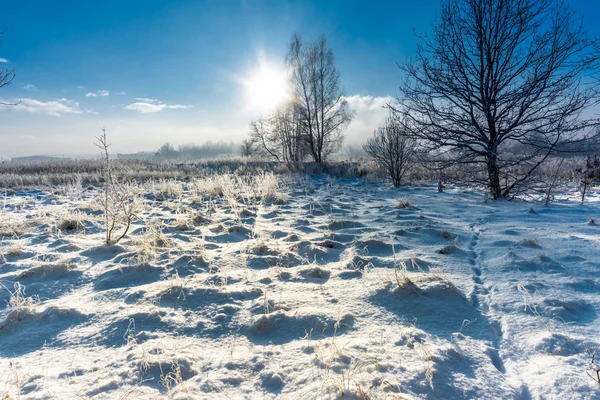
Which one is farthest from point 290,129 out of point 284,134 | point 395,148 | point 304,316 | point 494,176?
point 304,316

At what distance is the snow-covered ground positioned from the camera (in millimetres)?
1438

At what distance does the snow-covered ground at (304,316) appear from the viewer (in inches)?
56.6

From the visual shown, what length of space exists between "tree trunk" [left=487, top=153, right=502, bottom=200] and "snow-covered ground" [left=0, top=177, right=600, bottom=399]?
113 inches

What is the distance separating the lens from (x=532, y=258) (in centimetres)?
280

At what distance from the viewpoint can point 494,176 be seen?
664 centimetres

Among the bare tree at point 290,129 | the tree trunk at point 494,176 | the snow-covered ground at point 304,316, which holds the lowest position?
the snow-covered ground at point 304,316

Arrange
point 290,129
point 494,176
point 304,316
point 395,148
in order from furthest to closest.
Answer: point 290,129 → point 395,148 → point 494,176 → point 304,316

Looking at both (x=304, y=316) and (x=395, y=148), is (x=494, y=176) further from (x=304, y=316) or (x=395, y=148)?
(x=304, y=316)

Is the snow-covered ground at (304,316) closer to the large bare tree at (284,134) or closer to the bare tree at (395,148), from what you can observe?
the bare tree at (395,148)

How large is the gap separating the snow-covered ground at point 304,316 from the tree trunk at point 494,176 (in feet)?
9.45

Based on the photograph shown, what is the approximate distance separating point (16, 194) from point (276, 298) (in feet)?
32.8

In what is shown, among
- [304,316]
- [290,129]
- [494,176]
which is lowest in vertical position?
[304,316]

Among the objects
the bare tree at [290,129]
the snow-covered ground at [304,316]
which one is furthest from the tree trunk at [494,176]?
the bare tree at [290,129]

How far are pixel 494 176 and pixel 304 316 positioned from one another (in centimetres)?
644
